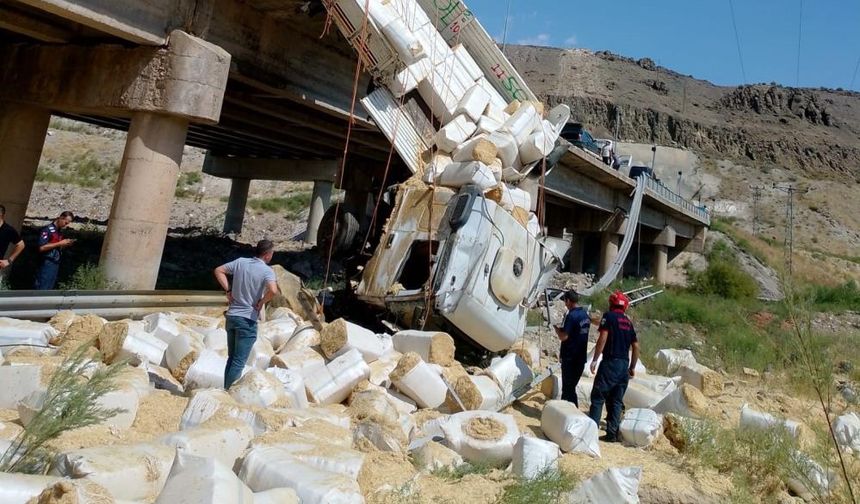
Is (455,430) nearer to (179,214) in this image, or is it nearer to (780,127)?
(179,214)

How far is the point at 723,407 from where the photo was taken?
282 inches

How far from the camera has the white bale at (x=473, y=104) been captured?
10.3 metres

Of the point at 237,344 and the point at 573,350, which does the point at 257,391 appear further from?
the point at 573,350

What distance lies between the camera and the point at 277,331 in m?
6.81

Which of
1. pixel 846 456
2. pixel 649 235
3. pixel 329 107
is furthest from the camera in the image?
pixel 649 235

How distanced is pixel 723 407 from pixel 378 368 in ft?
13.9

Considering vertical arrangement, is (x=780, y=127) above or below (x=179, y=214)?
above

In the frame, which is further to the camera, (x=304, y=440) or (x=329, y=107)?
(x=329, y=107)

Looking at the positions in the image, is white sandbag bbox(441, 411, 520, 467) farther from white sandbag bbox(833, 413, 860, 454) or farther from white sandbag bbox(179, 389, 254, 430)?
white sandbag bbox(833, 413, 860, 454)

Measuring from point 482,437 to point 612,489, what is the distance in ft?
4.08

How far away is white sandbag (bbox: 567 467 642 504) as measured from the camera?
140 inches

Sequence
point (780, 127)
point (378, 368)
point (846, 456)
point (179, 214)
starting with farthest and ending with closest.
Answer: point (780, 127) → point (179, 214) → point (378, 368) → point (846, 456)

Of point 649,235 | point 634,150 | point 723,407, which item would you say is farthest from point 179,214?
point 634,150

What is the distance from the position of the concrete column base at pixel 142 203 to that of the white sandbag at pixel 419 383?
418cm
